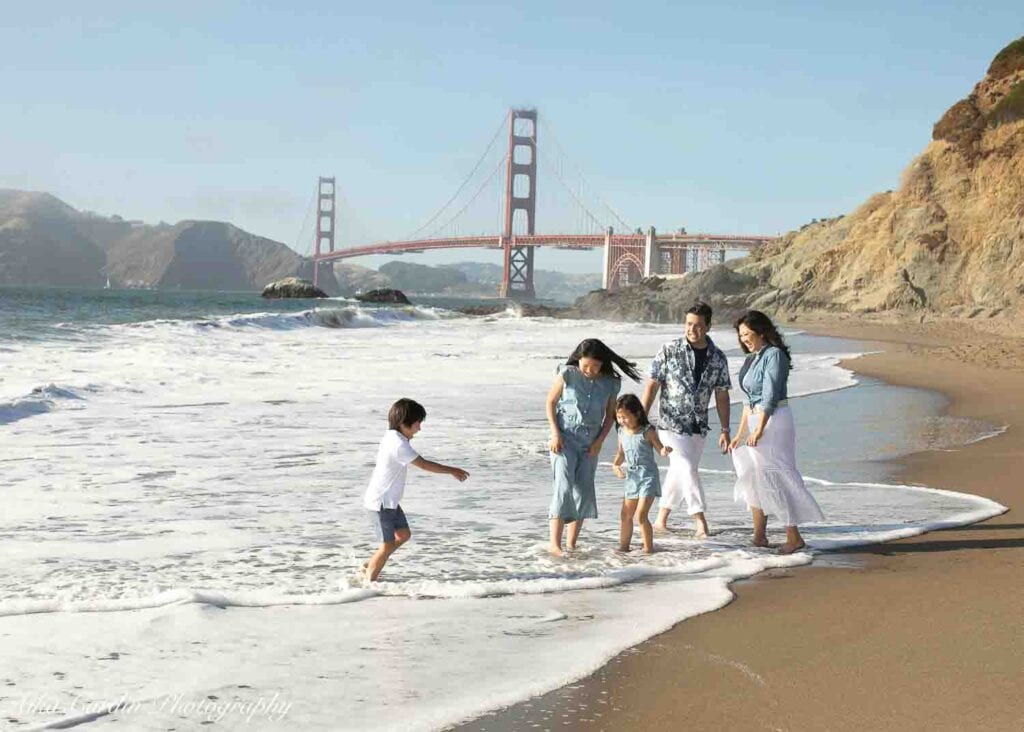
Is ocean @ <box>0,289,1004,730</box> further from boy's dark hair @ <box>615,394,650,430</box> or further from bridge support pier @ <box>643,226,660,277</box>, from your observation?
bridge support pier @ <box>643,226,660,277</box>

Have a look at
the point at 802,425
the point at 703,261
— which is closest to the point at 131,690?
the point at 802,425

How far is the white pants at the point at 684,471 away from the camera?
5375 mm

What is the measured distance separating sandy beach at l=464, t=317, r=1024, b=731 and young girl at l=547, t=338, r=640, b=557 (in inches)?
33.7

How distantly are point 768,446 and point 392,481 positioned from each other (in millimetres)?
1705

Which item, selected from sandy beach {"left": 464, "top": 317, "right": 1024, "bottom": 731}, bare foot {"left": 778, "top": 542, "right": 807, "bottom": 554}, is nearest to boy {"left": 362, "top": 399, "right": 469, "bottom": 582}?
sandy beach {"left": 464, "top": 317, "right": 1024, "bottom": 731}

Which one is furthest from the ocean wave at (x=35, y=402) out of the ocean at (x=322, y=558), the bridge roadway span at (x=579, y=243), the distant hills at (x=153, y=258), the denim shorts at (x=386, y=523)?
the distant hills at (x=153, y=258)

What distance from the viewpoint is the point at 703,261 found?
7412 centimetres

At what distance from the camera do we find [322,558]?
4.86 m

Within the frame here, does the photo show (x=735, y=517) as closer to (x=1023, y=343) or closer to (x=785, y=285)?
(x=1023, y=343)

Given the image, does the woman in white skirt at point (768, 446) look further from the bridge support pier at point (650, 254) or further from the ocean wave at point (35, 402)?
the bridge support pier at point (650, 254)

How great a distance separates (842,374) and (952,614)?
12.3 metres

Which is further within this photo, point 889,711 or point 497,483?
point 497,483

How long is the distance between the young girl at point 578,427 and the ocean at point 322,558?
0.63 ft

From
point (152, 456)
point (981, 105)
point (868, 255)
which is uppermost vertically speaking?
point (981, 105)
